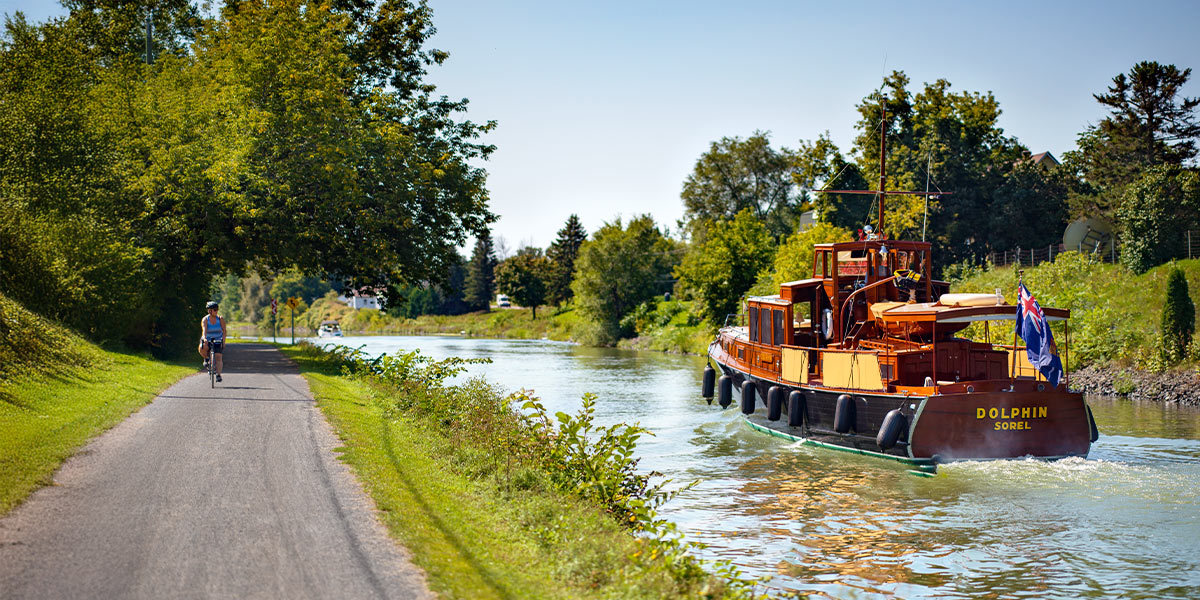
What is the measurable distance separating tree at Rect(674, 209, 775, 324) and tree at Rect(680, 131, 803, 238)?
102 feet

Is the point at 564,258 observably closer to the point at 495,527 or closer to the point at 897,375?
the point at 897,375

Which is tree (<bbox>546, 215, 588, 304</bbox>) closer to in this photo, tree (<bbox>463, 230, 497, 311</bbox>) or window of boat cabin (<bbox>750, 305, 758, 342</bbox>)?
tree (<bbox>463, 230, 497, 311</bbox>)

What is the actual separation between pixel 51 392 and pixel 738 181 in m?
91.1

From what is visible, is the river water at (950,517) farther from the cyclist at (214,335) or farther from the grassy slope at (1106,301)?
the grassy slope at (1106,301)

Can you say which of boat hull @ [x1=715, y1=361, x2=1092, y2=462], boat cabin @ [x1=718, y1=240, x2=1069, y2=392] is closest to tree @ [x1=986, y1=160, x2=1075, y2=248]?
boat cabin @ [x1=718, y1=240, x2=1069, y2=392]

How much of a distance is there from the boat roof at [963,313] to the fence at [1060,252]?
16.0 m

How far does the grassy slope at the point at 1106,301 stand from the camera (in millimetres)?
37219

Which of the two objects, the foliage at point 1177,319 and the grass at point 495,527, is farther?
the foliage at point 1177,319

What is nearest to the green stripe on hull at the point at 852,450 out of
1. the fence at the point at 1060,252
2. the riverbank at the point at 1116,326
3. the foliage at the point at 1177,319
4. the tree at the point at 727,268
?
the riverbank at the point at 1116,326

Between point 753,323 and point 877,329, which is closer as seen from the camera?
point 877,329

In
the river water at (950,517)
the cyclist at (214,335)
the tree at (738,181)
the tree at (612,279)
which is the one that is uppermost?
the tree at (738,181)

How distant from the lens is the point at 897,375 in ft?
70.6

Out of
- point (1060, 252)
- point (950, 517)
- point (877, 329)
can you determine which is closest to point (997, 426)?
point (950, 517)

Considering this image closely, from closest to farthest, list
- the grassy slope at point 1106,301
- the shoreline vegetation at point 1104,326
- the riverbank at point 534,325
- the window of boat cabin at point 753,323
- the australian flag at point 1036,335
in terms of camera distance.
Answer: the australian flag at point 1036,335 < the window of boat cabin at point 753,323 < the shoreline vegetation at point 1104,326 < the grassy slope at point 1106,301 < the riverbank at point 534,325
